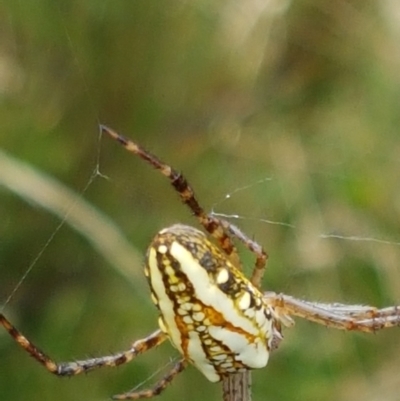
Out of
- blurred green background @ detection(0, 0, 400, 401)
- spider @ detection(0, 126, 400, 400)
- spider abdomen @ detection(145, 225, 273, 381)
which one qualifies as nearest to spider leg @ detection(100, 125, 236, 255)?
spider @ detection(0, 126, 400, 400)

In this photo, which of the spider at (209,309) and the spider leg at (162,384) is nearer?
the spider at (209,309)

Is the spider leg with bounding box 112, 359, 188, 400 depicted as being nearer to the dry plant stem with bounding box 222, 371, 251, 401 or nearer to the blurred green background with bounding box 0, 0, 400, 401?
the dry plant stem with bounding box 222, 371, 251, 401

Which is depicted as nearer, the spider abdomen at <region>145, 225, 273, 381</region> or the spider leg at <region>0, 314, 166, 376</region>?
the spider abdomen at <region>145, 225, 273, 381</region>

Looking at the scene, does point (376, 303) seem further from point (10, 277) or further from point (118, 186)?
point (10, 277)

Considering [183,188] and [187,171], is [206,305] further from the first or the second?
[187,171]

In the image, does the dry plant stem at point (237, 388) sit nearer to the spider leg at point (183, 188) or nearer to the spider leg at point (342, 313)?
the spider leg at point (342, 313)

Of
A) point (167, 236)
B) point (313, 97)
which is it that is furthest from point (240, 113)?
point (167, 236)

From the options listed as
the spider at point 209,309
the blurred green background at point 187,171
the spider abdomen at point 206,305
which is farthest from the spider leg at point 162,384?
the blurred green background at point 187,171
